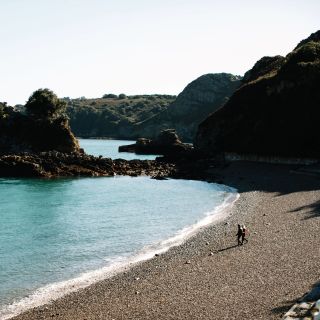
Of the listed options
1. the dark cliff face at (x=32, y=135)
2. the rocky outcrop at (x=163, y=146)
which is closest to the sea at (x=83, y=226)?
the dark cliff face at (x=32, y=135)

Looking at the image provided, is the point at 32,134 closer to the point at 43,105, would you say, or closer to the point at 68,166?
the point at 43,105

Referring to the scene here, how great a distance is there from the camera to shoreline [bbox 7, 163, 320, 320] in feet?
74.0

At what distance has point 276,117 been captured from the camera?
101 metres

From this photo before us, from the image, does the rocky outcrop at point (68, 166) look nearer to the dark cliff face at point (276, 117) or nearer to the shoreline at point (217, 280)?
the dark cliff face at point (276, 117)

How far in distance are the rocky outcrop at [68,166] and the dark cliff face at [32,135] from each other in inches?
421

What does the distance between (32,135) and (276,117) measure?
189ft

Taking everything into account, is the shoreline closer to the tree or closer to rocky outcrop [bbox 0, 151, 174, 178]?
rocky outcrop [bbox 0, 151, 174, 178]

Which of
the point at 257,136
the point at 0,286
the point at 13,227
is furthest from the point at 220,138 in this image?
the point at 0,286

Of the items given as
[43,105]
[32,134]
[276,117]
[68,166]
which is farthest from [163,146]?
[68,166]

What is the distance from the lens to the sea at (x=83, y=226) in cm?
3066

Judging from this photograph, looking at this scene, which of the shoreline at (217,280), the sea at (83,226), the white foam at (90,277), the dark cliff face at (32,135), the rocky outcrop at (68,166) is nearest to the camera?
the shoreline at (217,280)

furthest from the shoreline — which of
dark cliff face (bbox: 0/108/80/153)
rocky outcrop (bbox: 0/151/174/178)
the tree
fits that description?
the tree

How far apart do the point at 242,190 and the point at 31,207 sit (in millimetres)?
31348

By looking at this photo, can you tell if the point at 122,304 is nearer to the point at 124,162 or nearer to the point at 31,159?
the point at 31,159
